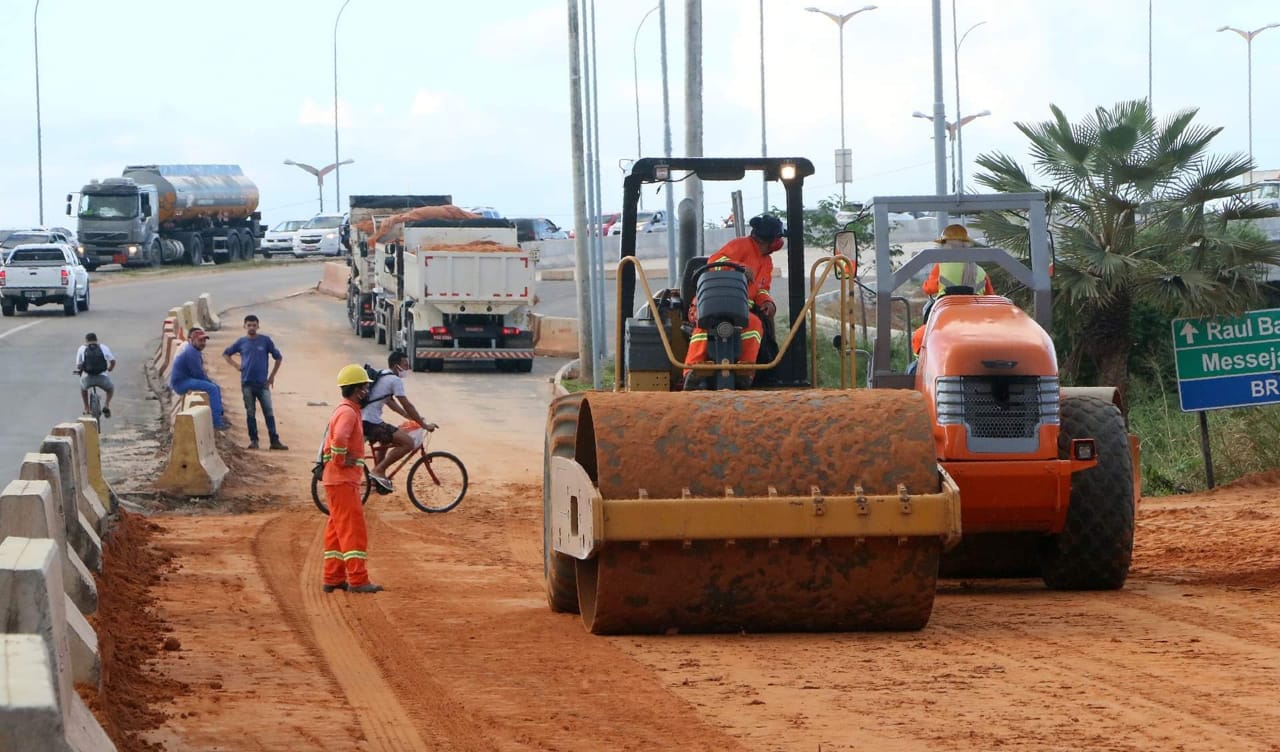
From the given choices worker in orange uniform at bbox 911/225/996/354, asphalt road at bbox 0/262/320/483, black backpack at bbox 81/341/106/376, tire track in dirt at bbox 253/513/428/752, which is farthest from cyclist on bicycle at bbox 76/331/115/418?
worker in orange uniform at bbox 911/225/996/354

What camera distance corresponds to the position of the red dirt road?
7.47 m

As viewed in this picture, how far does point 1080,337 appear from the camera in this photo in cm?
2277

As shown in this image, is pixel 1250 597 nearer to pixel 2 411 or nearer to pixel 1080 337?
pixel 1080 337

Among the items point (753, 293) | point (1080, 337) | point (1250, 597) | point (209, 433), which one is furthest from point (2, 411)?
point (1250, 597)

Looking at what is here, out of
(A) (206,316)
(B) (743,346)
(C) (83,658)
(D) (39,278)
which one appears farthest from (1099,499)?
(D) (39,278)

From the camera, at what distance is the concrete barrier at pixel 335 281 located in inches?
2058

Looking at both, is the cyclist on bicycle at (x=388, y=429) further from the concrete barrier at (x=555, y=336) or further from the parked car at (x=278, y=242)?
the parked car at (x=278, y=242)

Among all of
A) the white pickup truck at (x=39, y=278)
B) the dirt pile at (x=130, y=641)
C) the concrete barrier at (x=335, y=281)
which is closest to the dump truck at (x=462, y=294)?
the white pickup truck at (x=39, y=278)

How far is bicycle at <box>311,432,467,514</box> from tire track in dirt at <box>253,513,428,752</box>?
1.08 meters

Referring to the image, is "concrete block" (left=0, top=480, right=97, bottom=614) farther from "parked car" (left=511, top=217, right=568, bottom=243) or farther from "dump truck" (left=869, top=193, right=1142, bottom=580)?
"parked car" (left=511, top=217, right=568, bottom=243)

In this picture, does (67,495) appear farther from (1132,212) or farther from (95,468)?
(1132,212)

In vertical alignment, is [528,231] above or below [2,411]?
above

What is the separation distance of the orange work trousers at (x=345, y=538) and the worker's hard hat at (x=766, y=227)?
371 cm

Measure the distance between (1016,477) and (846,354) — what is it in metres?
1.40
